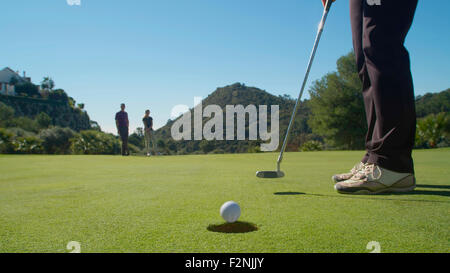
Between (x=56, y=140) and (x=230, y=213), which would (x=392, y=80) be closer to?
(x=230, y=213)

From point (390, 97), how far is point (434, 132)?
2342cm

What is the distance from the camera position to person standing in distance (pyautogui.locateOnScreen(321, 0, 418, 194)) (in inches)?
110

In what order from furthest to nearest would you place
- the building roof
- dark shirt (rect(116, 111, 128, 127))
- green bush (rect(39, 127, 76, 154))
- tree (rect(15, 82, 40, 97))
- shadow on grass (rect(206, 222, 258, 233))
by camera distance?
1. tree (rect(15, 82, 40, 97))
2. the building roof
3. green bush (rect(39, 127, 76, 154))
4. dark shirt (rect(116, 111, 128, 127))
5. shadow on grass (rect(206, 222, 258, 233))

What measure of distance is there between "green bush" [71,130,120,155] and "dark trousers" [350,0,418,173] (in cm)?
1993

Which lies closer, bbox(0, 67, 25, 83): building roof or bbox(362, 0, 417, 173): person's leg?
bbox(362, 0, 417, 173): person's leg

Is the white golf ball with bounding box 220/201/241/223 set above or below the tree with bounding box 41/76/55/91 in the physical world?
below

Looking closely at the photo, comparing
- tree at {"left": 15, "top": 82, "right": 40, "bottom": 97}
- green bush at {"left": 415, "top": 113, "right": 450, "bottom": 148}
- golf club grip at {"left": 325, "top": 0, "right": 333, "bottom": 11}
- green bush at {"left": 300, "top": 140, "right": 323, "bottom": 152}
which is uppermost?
tree at {"left": 15, "top": 82, "right": 40, "bottom": 97}

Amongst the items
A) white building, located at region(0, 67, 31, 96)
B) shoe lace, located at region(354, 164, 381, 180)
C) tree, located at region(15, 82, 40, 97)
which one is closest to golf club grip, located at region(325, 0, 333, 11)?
shoe lace, located at region(354, 164, 381, 180)

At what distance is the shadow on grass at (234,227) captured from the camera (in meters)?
1.80

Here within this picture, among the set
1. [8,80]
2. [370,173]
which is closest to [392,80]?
[370,173]

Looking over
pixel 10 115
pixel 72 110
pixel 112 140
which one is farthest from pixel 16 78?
pixel 112 140

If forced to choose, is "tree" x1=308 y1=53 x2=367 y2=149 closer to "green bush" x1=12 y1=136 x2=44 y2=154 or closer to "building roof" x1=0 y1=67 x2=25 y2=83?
"green bush" x1=12 y1=136 x2=44 y2=154

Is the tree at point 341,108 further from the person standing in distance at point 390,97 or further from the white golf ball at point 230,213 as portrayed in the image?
the white golf ball at point 230,213

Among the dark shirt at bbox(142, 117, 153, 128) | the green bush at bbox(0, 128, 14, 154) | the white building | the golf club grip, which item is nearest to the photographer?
the golf club grip
